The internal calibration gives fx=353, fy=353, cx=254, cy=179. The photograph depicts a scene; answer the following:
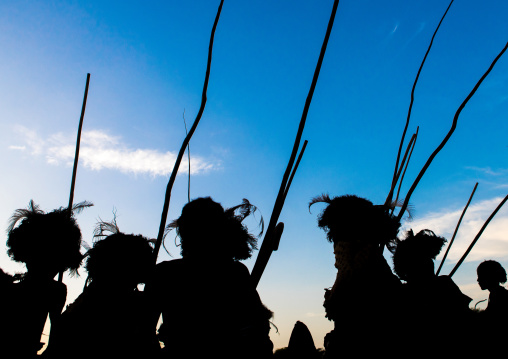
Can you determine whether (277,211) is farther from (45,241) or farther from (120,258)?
(45,241)

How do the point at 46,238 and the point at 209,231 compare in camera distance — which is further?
the point at 46,238

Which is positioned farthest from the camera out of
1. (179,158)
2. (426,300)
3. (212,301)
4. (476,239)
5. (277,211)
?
(476,239)

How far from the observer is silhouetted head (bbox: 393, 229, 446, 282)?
202 centimetres

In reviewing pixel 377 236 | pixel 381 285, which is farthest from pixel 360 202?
pixel 381 285

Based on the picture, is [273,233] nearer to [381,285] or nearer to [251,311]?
[251,311]

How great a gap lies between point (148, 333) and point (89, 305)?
32cm

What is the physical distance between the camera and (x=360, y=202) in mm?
1824

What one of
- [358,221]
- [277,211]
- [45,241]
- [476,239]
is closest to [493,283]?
[476,239]

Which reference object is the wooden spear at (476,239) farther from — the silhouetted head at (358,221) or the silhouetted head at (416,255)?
the silhouetted head at (358,221)

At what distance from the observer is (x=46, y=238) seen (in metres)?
1.97

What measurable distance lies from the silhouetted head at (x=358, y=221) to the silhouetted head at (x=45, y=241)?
1.42 meters

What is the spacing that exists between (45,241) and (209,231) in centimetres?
105

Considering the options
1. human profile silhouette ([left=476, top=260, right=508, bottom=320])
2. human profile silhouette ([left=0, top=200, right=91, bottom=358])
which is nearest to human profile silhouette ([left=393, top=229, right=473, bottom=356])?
human profile silhouette ([left=476, top=260, right=508, bottom=320])

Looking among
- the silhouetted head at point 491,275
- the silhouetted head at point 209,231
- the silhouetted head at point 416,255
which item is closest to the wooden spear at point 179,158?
the silhouetted head at point 209,231
